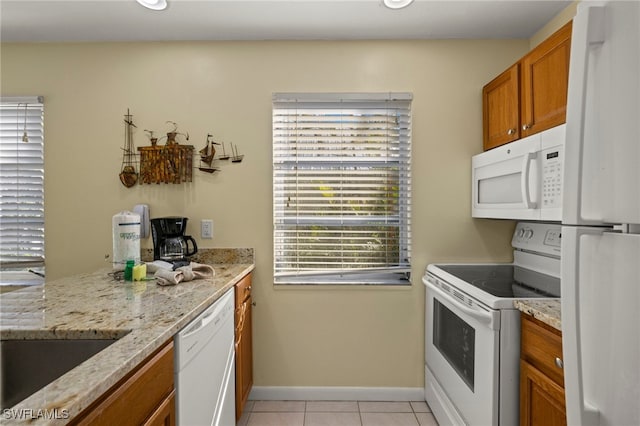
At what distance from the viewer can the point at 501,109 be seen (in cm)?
213

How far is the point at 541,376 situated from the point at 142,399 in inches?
51.4

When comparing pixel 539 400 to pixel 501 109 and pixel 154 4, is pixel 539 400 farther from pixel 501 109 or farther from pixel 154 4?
pixel 154 4

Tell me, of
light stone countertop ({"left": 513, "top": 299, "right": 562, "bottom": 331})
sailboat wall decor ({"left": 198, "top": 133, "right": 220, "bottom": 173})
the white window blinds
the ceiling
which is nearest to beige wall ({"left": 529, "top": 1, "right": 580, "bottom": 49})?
the ceiling

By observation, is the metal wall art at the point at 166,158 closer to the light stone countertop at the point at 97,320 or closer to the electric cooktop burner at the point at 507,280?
the light stone countertop at the point at 97,320

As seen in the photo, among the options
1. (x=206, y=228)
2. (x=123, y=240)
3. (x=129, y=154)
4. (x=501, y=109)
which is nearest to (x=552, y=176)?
(x=501, y=109)

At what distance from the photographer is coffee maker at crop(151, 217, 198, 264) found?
2.22 metres

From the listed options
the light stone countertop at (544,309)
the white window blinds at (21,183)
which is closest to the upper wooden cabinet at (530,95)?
the light stone countertop at (544,309)

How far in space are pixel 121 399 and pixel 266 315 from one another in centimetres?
159

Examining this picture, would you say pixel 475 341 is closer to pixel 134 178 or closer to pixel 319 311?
pixel 319 311

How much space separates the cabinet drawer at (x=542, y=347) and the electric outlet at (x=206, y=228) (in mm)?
1845

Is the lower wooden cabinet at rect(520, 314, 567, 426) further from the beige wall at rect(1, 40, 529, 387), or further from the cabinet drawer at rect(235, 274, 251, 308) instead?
the cabinet drawer at rect(235, 274, 251, 308)

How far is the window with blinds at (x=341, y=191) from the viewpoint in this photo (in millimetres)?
2400

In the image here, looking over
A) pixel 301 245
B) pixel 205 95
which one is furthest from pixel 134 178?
pixel 301 245

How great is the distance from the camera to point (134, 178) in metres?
2.39
